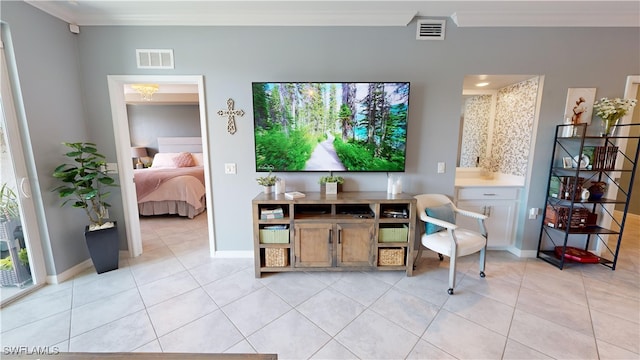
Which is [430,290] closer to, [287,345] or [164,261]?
[287,345]

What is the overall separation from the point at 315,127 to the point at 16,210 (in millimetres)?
2873

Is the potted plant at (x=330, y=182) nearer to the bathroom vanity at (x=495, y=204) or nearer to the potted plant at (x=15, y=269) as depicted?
the bathroom vanity at (x=495, y=204)

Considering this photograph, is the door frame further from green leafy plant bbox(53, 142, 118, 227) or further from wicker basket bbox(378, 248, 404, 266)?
wicker basket bbox(378, 248, 404, 266)

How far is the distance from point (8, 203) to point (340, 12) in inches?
140

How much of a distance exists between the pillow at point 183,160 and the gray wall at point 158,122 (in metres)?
0.95

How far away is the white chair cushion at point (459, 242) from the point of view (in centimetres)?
224

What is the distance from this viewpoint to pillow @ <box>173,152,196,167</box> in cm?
560

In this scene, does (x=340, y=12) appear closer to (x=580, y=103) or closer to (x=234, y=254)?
(x=580, y=103)

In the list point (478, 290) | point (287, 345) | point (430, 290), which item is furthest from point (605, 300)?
point (287, 345)

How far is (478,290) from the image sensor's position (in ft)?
7.47

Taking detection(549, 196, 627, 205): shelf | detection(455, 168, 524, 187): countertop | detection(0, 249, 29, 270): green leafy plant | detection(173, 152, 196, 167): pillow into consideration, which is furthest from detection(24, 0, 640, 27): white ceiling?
detection(173, 152, 196, 167): pillow

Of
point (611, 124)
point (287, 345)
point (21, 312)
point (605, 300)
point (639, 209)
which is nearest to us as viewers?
point (287, 345)

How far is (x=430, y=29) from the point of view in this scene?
2568mm

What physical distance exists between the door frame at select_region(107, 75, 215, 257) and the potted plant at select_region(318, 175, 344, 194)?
4.19 feet
